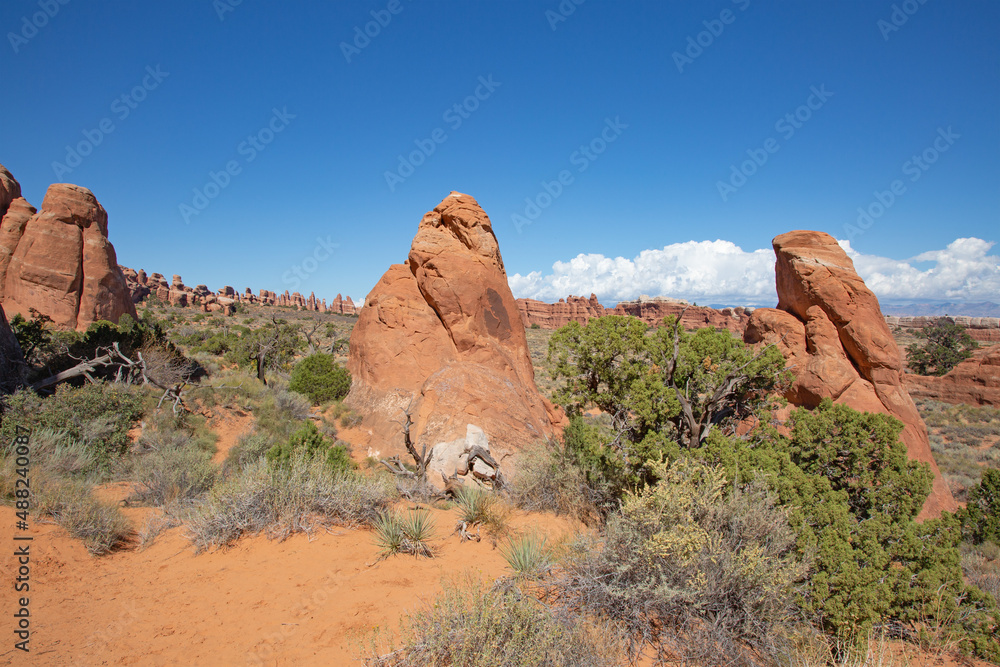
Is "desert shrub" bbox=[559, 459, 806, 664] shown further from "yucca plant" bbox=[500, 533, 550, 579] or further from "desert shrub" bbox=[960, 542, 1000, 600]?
"desert shrub" bbox=[960, 542, 1000, 600]

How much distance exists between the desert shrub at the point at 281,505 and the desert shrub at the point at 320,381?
280 inches

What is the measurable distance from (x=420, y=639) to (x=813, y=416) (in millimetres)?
5810

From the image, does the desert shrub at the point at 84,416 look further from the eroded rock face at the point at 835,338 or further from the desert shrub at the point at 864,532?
the eroded rock face at the point at 835,338

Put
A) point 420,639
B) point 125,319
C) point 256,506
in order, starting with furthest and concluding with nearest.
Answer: point 125,319, point 256,506, point 420,639

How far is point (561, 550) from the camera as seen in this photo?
5699 millimetres

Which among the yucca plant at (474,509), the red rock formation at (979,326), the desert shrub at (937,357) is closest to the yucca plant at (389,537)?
the yucca plant at (474,509)

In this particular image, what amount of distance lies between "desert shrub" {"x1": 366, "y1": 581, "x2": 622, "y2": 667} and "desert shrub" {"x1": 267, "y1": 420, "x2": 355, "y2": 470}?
4.32 metres

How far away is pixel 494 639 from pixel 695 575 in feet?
7.70

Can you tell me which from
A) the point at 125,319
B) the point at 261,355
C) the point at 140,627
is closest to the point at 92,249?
the point at 125,319

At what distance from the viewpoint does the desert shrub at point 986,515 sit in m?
8.66

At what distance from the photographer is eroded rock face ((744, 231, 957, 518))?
9945 millimetres

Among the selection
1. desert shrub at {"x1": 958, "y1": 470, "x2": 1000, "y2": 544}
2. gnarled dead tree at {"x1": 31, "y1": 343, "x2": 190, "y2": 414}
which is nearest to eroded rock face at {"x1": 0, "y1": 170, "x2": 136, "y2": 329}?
gnarled dead tree at {"x1": 31, "y1": 343, "x2": 190, "y2": 414}

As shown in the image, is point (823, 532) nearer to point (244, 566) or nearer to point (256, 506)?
point (244, 566)

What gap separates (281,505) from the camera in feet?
21.4
